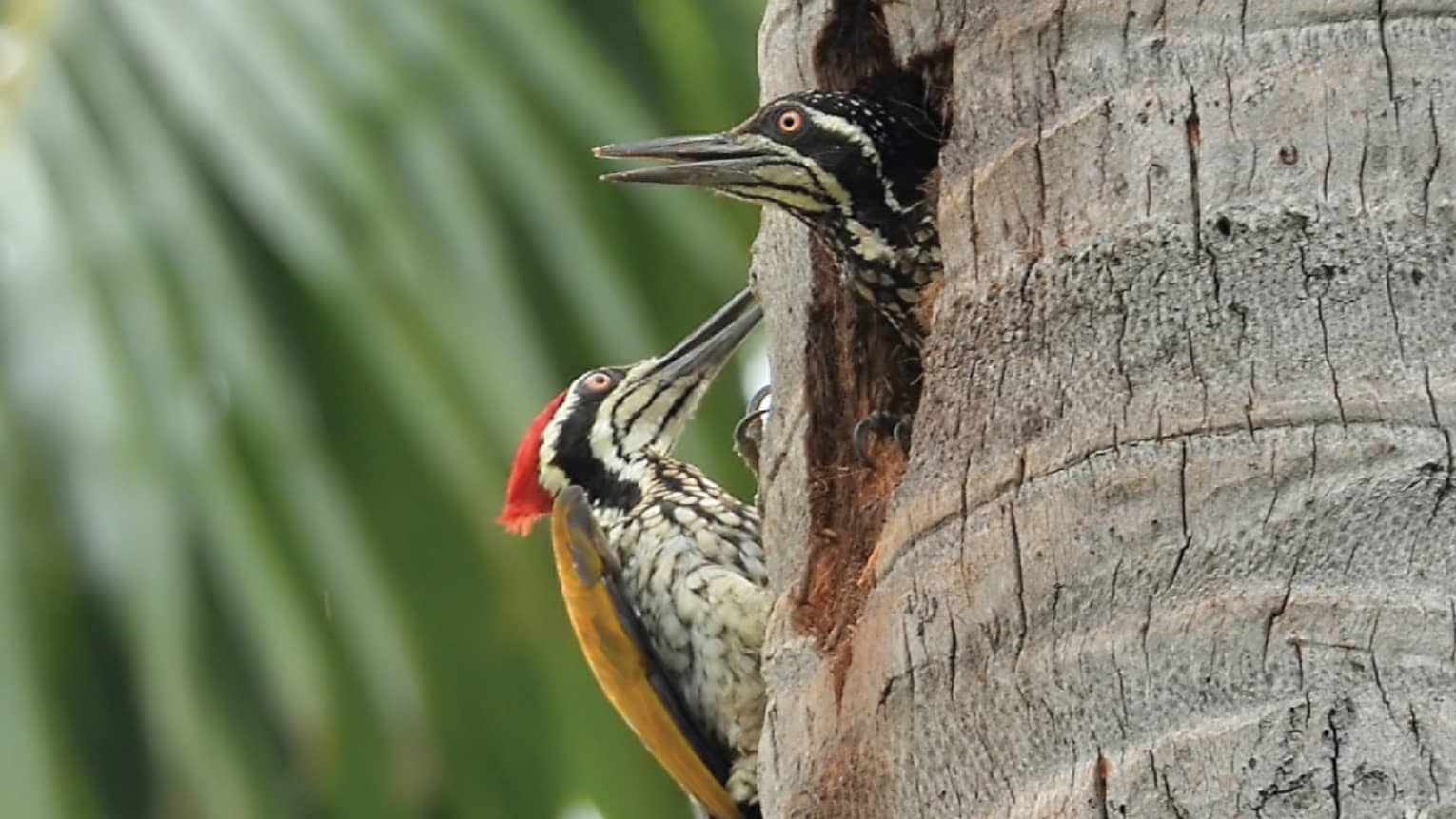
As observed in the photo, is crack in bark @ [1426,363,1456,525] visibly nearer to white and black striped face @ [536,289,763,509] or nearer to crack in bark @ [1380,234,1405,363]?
crack in bark @ [1380,234,1405,363]

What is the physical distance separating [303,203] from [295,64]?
308 mm

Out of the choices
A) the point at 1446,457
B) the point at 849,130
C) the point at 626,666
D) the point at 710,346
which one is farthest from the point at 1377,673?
the point at 710,346

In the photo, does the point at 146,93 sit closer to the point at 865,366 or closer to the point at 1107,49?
the point at 865,366

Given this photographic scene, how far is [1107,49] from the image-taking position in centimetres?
299

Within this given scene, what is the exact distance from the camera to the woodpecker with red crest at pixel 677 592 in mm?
4738

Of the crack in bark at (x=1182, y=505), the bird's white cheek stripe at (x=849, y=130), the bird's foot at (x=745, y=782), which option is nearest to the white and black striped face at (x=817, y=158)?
the bird's white cheek stripe at (x=849, y=130)

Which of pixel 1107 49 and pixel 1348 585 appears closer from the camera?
pixel 1348 585

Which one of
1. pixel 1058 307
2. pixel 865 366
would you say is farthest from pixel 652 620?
pixel 1058 307

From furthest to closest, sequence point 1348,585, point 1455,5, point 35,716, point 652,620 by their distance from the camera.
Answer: point 652,620 < point 35,716 < point 1455,5 < point 1348,585

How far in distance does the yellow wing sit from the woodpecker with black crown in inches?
42.6

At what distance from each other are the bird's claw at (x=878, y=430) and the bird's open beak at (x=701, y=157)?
1.81 ft

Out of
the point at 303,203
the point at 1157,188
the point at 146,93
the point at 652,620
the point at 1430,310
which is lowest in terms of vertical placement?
the point at 652,620

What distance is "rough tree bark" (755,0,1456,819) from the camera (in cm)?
247

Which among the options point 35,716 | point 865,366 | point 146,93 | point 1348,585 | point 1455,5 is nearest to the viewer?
point 1348,585
